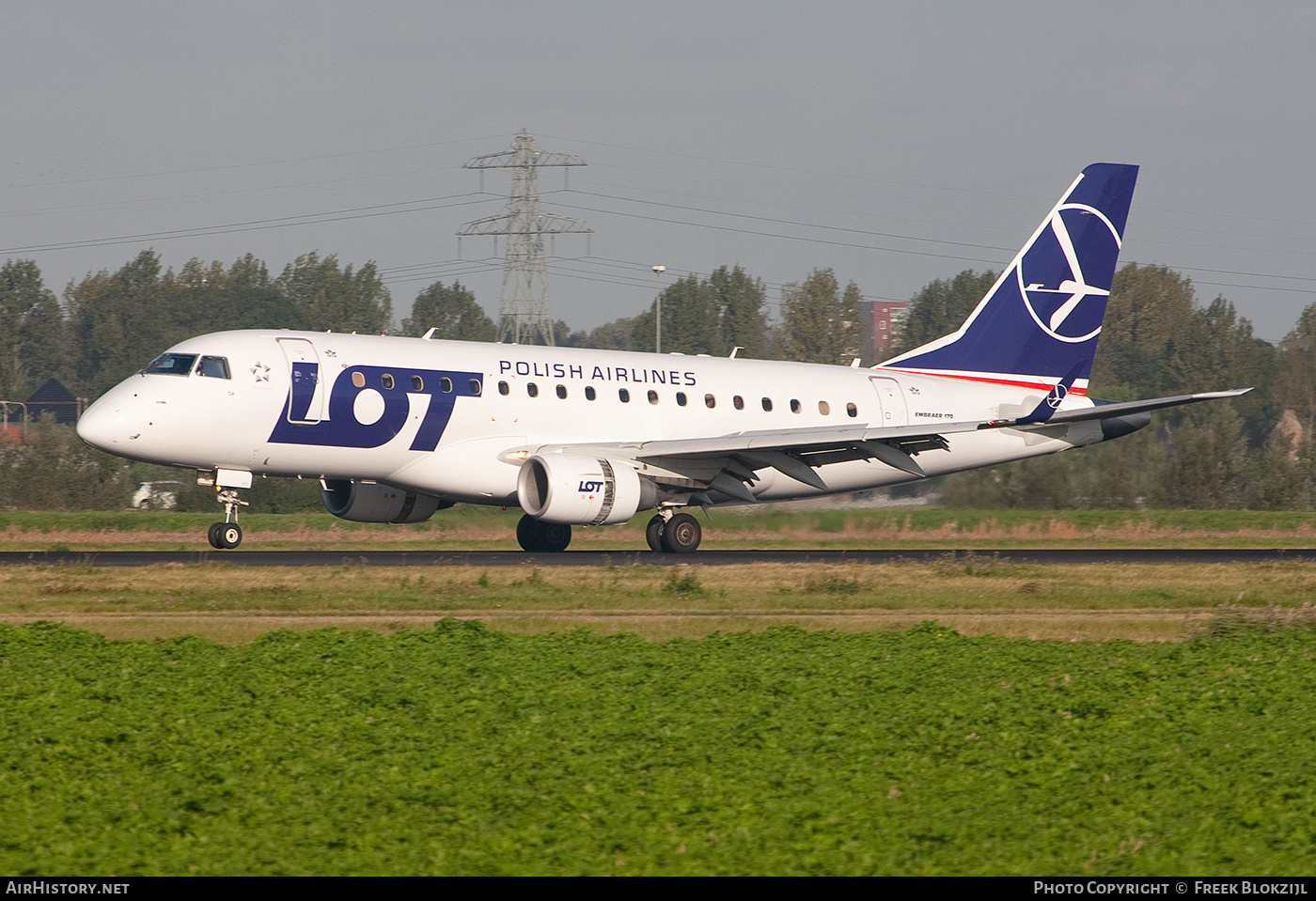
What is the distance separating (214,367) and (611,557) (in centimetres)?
783

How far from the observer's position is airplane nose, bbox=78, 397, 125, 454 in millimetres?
23250

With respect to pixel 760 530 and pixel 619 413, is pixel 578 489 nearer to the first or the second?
pixel 619 413

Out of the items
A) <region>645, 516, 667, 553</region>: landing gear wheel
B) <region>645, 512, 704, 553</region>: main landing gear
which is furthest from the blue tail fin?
<region>645, 516, 667, 553</region>: landing gear wheel

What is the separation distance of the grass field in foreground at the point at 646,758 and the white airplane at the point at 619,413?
10205 mm

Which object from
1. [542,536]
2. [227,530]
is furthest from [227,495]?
[542,536]

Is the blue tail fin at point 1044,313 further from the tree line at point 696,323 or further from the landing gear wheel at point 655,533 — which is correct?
the tree line at point 696,323

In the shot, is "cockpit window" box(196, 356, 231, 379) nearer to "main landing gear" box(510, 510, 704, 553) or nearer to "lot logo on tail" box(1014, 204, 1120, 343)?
"main landing gear" box(510, 510, 704, 553)

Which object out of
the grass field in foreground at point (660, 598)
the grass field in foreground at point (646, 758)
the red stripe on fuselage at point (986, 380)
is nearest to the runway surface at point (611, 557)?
the grass field in foreground at point (660, 598)

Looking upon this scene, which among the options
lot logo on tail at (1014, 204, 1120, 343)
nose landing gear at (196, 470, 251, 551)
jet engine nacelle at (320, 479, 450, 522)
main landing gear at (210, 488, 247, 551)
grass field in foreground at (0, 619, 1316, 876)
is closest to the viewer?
grass field in foreground at (0, 619, 1316, 876)

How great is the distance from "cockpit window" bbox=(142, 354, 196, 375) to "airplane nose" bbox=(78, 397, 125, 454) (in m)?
1.05

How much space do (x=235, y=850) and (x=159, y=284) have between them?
4288 inches

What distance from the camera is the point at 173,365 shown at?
953 inches

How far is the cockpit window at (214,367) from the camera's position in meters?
24.0

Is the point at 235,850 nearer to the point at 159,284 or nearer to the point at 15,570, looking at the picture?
the point at 15,570
